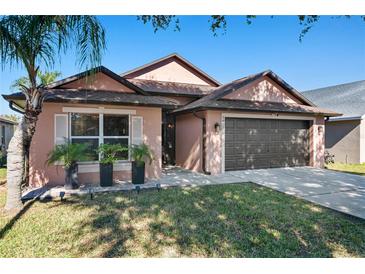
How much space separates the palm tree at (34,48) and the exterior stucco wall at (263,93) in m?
7.73

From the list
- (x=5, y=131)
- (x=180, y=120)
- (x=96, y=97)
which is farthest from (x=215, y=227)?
(x=5, y=131)

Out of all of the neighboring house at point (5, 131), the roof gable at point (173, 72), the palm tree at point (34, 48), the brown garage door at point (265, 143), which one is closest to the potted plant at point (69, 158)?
the palm tree at point (34, 48)

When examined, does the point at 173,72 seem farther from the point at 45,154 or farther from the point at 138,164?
the point at 45,154

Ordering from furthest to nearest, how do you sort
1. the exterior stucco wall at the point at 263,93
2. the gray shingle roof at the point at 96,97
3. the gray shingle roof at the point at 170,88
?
the gray shingle roof at the point at 170,88
the exterior stucco wall at the point at 263,93
the gray shingle roof at the point at 96,97

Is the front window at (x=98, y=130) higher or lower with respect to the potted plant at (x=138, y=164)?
higher

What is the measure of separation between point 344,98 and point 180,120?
48.1ft

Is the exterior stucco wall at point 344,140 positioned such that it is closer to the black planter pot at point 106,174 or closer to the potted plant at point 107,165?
the potted plant at point 107,165

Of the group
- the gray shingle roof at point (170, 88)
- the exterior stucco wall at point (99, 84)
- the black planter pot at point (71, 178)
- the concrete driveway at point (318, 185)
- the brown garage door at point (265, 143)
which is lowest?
the concrete driveway at point (318, 185)

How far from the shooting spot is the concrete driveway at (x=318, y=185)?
21.1 ft

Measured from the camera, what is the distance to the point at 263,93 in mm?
12789

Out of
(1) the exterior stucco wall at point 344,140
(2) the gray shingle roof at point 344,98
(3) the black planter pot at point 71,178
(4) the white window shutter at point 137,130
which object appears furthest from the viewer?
(2) the gray shingle roof at point 344,98

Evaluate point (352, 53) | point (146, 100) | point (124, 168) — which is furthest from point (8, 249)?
point (352, 53)

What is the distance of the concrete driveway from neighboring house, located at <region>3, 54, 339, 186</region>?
1357 mm

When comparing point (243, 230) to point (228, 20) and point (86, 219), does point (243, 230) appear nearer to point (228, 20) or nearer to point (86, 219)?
point (86, 219)
